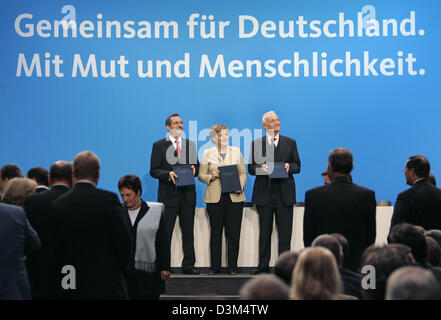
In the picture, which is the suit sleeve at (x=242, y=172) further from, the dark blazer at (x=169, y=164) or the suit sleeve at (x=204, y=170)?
the dark blazer at (x=169, y=164)

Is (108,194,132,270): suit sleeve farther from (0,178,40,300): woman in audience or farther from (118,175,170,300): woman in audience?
(118,175,170,300): woman in audience

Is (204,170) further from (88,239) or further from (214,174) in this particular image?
(88,239)

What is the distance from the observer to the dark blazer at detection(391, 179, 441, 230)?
502 centimetres

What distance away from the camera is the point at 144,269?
4.30 meters

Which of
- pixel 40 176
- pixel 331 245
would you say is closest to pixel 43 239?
pixel 40 176

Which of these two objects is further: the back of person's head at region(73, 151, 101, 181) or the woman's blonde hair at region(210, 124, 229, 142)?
the woman's blonde hair at region(210, 124, 229, 142)

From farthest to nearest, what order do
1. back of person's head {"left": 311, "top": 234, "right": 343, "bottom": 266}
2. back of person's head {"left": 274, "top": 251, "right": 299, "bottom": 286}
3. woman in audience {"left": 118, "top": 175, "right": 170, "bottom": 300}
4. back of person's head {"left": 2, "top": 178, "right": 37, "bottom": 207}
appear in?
woman in audience {"left": 118, "top": 175, "right": 170, "bottom": 300}
back of person's head {"left": 2, "top": 178, "right": 37, "bottom": 207}
back of person's head {"left": 311, "top": 234, "right": 343, "bottom": 266}
back of person's head {"left": 274, "top": 251, "right": 299, "bottom": 286}

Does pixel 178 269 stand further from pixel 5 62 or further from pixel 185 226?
pixel 5 62

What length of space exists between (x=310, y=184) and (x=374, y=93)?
1259mm

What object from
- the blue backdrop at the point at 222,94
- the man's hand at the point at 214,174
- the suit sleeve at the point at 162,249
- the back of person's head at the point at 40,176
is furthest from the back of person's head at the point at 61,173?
the blue backdrop at the point at 222,94

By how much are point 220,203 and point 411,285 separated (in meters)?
4.29

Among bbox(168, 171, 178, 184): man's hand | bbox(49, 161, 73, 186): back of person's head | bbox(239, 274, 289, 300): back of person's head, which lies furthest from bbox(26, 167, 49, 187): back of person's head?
bbox(239, 274, 289, 300): back of person's head

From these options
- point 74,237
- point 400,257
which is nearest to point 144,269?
point 74,237

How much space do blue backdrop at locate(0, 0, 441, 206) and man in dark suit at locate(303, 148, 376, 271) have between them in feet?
11.2
